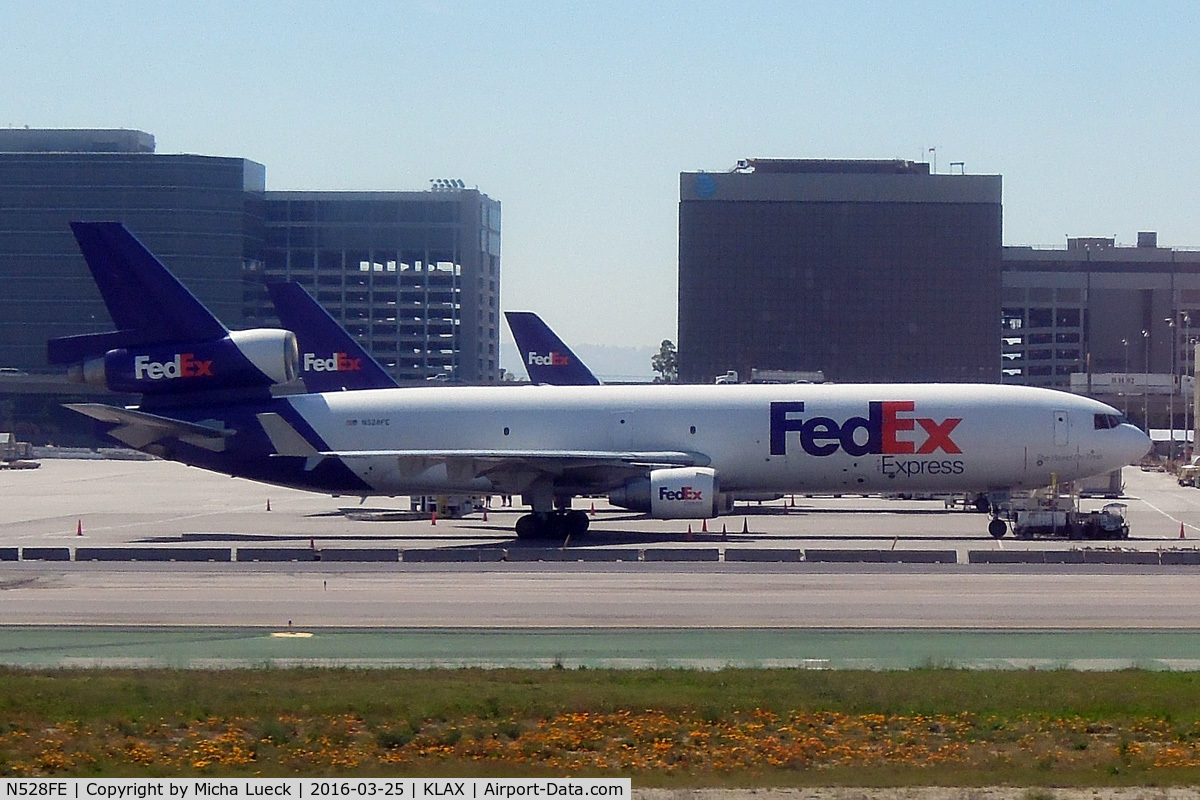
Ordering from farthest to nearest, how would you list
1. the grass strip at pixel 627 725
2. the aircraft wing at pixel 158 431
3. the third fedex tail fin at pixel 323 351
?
the third fedex tail fin at pixel 323 351, the aircraft wing at pixel 158 431, the grass strip at pixel 627 725

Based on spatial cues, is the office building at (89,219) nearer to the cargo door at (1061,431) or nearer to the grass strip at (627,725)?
the cargo door at (1061,431)

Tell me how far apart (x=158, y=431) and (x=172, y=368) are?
2091mm

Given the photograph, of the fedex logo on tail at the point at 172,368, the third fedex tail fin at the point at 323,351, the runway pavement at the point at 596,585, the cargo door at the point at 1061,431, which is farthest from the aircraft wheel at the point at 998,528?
the fedex logo on tail at the point at 172,368

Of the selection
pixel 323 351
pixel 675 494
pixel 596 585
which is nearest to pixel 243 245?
pixel 323 351

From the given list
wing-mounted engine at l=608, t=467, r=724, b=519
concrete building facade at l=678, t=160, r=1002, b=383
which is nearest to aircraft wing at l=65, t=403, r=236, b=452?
wing-mounted engine at l=608, t=467, r=724, b=519

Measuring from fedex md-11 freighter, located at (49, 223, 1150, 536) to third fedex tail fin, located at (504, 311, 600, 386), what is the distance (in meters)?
24.6

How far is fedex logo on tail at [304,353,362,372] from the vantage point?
57.5m

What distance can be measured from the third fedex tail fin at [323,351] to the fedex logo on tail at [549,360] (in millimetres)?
16165

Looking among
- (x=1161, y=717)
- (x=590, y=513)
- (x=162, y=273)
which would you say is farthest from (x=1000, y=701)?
(x=590, y=513)

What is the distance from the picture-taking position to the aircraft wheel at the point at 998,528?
4725 centimetres

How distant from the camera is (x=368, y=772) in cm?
1495

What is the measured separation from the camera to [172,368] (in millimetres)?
47656

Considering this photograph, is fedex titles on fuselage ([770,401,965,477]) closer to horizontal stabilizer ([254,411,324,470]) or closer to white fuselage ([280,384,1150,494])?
white fuselage ([280,384,1150,494])

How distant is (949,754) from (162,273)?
3707 cm
